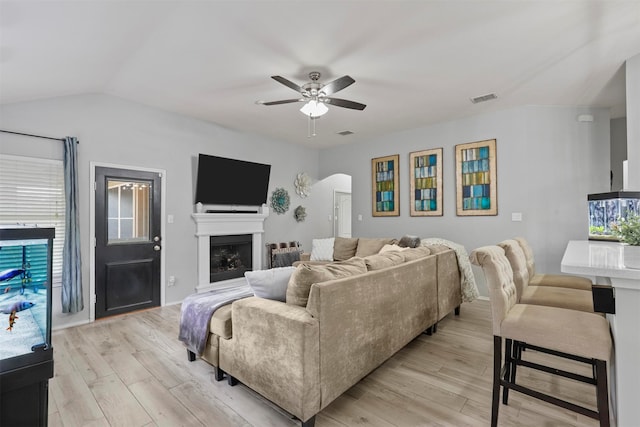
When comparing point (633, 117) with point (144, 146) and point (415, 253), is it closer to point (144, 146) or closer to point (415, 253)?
point (415, 253)

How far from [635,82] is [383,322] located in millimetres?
3297

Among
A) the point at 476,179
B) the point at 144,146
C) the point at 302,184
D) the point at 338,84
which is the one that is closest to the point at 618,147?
the point at 476,179

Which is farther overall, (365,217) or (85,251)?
(365,217)

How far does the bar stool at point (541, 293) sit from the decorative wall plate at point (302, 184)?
14.8ft

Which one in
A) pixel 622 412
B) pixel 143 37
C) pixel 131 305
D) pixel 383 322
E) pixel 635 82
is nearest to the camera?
pixel 622 412

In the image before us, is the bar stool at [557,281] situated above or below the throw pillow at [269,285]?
below

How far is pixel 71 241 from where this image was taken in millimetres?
3434

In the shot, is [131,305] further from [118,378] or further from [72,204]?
[118,378]

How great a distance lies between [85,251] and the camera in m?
3.64

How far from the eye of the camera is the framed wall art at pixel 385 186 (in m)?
5.57

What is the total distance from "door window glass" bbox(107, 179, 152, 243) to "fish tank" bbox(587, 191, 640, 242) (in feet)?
16.4

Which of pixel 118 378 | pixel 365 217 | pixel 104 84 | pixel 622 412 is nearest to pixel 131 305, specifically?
pixel 118 378

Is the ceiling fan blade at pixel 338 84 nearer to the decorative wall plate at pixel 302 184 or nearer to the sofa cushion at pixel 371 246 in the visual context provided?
the sofa cushion at pixel 371 246

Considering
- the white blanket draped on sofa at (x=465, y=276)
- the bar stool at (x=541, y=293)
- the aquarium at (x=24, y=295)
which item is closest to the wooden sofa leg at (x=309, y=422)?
the aquarium at (x=24, y=295)
